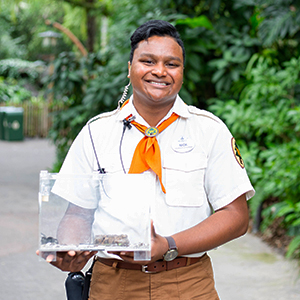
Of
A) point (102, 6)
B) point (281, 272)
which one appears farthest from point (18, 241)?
point (102, 6)

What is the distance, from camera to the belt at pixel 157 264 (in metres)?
1.85

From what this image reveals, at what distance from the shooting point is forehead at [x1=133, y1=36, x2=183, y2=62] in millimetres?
1888

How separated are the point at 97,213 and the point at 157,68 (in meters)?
0.61

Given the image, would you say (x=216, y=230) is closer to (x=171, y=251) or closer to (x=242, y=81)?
(x=171, y=251)

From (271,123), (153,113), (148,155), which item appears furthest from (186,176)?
(271,123)

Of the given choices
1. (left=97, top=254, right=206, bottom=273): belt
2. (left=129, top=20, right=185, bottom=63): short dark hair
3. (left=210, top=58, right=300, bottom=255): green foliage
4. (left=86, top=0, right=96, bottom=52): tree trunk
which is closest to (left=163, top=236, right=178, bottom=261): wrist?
(left=97, top=254, right=206, bottom=273): belt

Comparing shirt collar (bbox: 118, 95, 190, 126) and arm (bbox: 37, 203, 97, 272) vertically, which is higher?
shirt collar (bbox: 118, 95, 190, 126)

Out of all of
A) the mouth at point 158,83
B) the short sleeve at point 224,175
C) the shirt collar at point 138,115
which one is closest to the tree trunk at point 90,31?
the shirt collar at point 138,115

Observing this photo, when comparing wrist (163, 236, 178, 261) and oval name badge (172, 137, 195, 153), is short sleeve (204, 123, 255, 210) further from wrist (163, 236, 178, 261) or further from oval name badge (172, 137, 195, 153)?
wrist (163, 236, 178, 261)

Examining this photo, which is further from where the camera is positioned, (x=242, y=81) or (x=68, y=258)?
(x=242, y=81)

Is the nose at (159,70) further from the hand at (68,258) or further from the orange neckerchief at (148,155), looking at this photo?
the hand at (68,258)

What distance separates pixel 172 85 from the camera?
6.32ft

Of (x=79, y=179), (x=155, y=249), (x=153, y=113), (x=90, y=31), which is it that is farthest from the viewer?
(x=90, y=31)

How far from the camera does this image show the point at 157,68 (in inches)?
74.5
